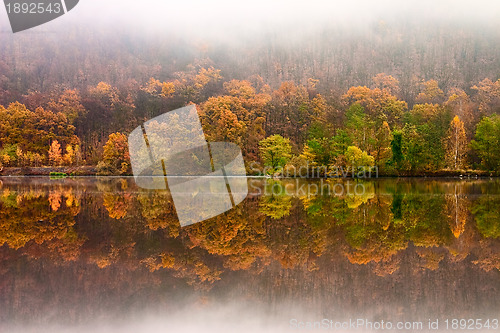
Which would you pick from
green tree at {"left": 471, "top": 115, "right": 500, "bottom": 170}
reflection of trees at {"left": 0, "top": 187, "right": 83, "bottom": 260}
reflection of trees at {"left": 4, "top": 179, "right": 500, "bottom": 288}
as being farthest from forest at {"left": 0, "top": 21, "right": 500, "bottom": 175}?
reflection of trees at {"left": 4, "top": 179, "right": 500, "bottom": 288}

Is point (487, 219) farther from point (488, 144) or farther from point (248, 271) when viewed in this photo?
point (488, 144)

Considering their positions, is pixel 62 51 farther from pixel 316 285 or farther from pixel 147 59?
pixel 316 285

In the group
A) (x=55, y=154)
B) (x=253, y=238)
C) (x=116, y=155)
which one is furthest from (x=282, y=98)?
(x=253, y=238)

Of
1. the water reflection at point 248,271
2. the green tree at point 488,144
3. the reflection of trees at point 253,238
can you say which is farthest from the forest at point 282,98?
the water reflection at point 248,271

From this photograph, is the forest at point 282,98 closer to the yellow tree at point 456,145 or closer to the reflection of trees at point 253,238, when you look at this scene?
the yellow tree at point 456,145

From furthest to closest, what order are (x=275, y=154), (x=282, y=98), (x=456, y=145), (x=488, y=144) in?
(x=282, y=98) < (x=456, y=145) < (x=275, y=154) < (x=488, y=144)

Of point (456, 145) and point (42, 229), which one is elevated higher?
point (42, 229)

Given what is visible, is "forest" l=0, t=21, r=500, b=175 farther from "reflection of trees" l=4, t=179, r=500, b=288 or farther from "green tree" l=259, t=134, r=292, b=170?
"reflection of trees" l=4, t=179, r=500, b=288
